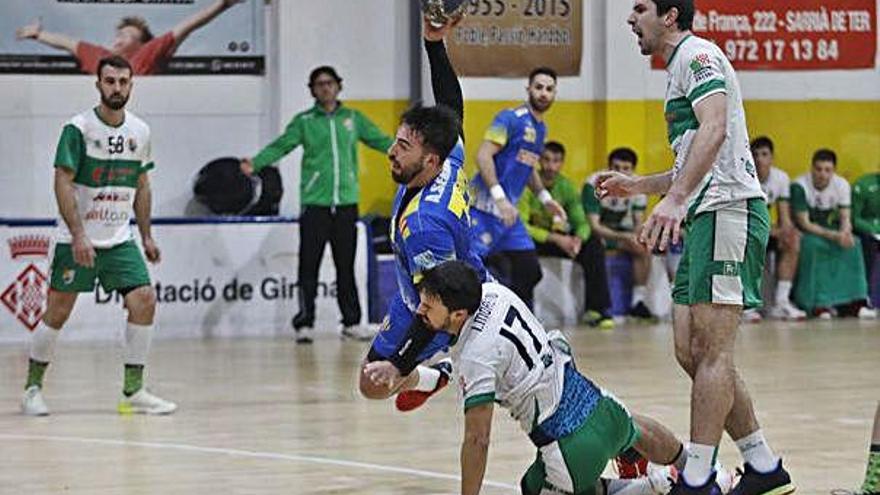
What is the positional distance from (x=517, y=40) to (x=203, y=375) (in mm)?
6165

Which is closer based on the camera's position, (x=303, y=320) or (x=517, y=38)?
(x=303, y=320)

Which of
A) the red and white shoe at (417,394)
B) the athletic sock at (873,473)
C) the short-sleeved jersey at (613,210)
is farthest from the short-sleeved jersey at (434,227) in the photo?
the short-sleeved jersey at (613,210)

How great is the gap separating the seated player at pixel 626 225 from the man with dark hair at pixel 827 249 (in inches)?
65.7

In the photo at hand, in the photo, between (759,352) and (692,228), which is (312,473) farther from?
(759,352)

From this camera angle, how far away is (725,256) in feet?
24.5

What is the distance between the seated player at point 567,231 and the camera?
1723 cm

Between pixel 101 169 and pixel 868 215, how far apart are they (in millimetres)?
9981

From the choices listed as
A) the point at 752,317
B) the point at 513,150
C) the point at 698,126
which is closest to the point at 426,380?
the point at 698,126

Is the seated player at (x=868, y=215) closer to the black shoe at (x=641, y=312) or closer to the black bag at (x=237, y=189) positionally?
the black shoe at (x=641, y=312)

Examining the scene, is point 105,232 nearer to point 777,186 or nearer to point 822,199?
point 777,186

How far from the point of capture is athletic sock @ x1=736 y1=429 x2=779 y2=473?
301 inches

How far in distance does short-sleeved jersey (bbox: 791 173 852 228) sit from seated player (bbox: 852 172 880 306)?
10.2 inches

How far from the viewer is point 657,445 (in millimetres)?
7465

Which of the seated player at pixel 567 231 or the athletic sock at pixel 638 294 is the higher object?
the seated player at pixel 567 231
